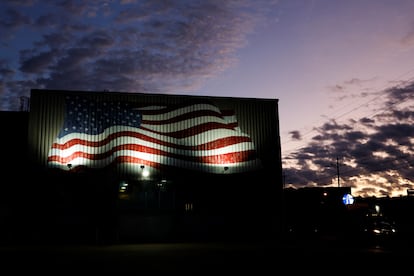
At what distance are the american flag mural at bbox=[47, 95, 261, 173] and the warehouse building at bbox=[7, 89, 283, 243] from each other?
0.24 ft

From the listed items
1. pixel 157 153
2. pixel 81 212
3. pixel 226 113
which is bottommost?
pixel 81 212

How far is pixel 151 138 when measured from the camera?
110 ft

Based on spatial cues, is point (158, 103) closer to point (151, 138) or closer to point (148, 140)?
point (151, 138)

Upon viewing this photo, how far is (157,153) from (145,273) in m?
17.8

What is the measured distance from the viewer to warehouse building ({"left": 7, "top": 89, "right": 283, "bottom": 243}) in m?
32.0

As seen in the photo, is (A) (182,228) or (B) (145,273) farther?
(A) (182,228)

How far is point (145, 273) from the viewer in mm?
16203

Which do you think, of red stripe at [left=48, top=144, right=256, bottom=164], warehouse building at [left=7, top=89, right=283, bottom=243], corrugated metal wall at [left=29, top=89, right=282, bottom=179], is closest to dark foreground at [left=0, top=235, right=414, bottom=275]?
warehouse building at [left=7, top=89, right=283, bottom=243]

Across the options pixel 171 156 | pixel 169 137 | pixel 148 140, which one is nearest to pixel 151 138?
pixel 148 140

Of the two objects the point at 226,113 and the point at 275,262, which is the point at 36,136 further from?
the point at 275,262

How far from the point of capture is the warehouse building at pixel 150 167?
32000 mm

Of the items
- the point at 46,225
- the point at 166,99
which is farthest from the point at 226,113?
the point at 46,225

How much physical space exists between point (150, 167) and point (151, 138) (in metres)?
2.15

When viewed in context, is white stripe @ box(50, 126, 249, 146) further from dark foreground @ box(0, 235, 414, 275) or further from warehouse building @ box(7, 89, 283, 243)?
dark foreground @ box(0, 235, 414, 275)
